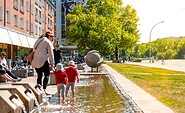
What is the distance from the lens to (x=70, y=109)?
5.92 m

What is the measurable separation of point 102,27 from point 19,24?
11.4 meters

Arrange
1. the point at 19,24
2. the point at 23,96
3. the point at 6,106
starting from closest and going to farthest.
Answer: the point at 6,106 < the point at 23,96 < the point at 19,24

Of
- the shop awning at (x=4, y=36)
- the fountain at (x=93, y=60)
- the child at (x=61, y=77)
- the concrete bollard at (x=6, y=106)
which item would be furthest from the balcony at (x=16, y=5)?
the concrete bollard at (x=6, y=106)

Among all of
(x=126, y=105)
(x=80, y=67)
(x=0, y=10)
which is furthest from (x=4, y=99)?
(x=0, y=10)

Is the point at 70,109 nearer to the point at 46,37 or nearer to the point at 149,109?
the point at 149,109

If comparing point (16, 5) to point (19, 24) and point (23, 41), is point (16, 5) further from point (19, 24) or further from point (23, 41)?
point (23, 41)

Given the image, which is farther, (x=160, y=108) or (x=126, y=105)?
(x=126, y=105)

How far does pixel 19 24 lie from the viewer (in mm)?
32375

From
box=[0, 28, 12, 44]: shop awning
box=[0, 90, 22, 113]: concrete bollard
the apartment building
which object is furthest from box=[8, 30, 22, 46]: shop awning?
box=[0, 90, 22, 113]: concrete bollard

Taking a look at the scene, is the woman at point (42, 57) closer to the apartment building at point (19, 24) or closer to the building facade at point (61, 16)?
the apartment building at point (19, 24)

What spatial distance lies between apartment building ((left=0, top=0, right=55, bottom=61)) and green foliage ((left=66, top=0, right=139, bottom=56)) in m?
5.91

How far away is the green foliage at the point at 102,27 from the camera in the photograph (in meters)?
35.7

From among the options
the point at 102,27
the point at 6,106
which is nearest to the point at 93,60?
the point at 102,27

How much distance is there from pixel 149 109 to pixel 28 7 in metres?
34.4
